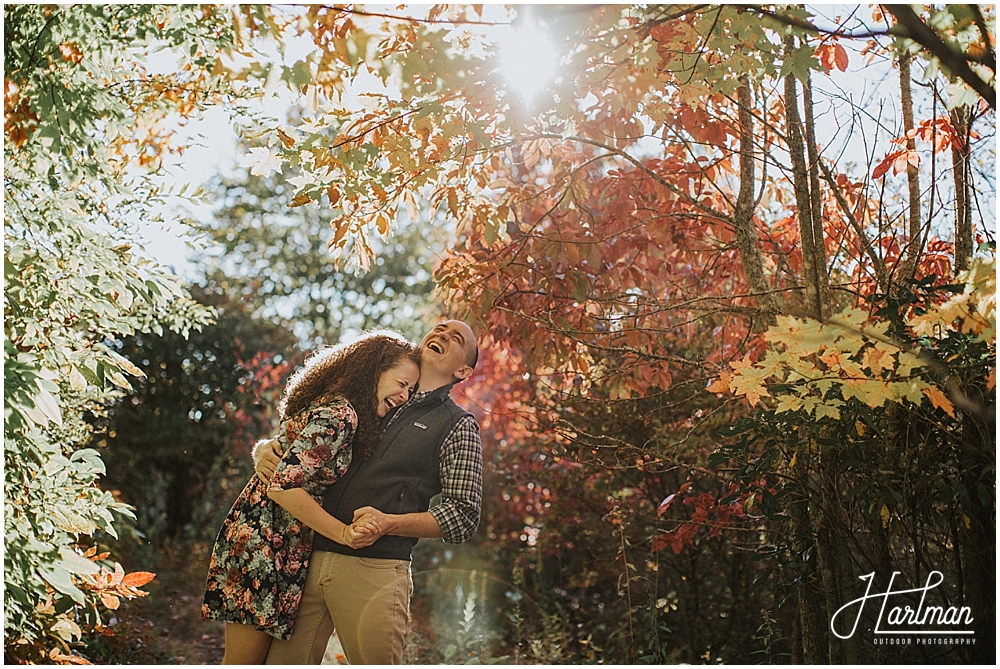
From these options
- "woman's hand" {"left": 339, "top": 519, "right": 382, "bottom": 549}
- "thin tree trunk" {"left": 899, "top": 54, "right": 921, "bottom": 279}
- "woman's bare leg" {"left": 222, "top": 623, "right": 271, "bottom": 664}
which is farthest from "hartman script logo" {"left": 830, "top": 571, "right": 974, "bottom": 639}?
"woman's bare leg" {"left": 222, "top": 623, "right": 271, "bottom": 664}

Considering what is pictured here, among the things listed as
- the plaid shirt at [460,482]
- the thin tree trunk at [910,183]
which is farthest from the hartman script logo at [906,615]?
the plaid shirt at [460,482]

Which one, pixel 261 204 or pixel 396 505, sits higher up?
pixel 261 204

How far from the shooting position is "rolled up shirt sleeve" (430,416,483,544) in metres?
2.06

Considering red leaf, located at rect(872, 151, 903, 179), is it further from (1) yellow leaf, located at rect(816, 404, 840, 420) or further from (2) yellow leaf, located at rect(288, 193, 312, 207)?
(2) yellow leaf, located at rect(288, 193, 312, 207)

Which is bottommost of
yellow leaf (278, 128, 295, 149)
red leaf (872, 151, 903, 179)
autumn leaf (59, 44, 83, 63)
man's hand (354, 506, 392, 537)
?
man's hand (354, 506, 392, 537)

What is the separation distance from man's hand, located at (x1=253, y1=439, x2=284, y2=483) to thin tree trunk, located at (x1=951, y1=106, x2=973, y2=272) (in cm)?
196

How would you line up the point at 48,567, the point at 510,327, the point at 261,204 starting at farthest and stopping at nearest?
the point at 261,204
the point at 510,327
the point at 48,567

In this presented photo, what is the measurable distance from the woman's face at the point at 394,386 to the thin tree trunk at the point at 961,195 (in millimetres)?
1584

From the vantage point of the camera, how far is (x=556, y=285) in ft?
8.09

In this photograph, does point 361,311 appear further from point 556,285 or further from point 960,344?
point 960,344

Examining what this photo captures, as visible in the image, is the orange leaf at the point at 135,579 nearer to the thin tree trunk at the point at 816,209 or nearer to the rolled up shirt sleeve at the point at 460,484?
the rolled up shirt sleeve at the point at 460,484

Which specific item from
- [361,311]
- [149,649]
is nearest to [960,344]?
[149,649]

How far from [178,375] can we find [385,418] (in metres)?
3.39

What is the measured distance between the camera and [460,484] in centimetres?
210
